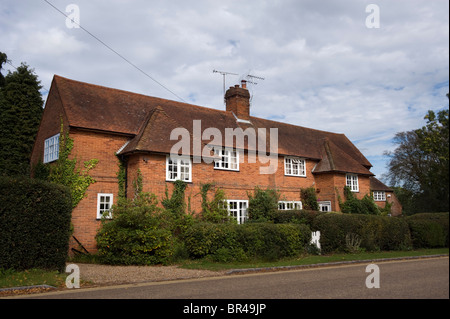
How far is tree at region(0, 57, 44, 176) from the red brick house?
4.41 meters

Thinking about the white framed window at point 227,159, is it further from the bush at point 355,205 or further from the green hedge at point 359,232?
the bush at point 355,205

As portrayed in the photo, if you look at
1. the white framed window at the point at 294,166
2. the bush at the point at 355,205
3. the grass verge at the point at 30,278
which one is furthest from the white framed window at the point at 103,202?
the bush at the point at 355,205

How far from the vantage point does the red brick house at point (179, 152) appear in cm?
1788

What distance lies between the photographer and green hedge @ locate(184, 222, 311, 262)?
1459 cm

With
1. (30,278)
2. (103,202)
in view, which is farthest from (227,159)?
(30,278)

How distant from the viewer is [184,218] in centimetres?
1764

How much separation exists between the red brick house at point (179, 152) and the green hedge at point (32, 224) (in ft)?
19.1

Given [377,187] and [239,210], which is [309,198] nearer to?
[239,210]

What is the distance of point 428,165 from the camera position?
108 inches

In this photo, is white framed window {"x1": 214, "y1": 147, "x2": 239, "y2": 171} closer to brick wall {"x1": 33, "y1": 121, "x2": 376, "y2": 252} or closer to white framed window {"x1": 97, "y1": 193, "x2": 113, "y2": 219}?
brick wall {"x1": 33, "y1": 121, "x2": 376, "y2": 252}

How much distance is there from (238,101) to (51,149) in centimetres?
1270
